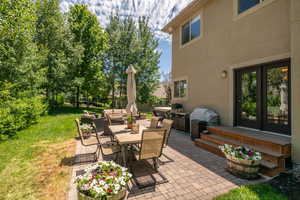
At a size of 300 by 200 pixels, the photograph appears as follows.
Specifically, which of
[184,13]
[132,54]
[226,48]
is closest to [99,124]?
[226,48]

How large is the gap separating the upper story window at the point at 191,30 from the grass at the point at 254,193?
21.7ft

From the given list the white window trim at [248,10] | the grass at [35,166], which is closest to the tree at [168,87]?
the white window trim at [248,10]

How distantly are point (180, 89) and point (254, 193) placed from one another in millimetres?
6729

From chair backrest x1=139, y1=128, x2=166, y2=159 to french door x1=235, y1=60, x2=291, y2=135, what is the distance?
363 cm

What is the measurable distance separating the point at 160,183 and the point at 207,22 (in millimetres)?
6808

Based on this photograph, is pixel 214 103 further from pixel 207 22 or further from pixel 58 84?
pixel 58 84

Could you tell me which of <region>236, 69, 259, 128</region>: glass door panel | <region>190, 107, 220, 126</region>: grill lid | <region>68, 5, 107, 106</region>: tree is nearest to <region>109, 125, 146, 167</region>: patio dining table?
<region>190, 107, 220, 126</region>: grill lid

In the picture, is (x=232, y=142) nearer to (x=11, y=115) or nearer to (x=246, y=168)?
(x=246, y=168)

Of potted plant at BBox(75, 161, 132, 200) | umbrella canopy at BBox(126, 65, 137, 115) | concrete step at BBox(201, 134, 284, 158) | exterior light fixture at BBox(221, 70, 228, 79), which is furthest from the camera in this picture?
exterior light fixture at BBox(221, 70, 228, 79)

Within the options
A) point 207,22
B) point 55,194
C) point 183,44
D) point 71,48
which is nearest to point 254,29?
point 207,22

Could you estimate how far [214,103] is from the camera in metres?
6.47

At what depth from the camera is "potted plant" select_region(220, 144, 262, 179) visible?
10.3 feet

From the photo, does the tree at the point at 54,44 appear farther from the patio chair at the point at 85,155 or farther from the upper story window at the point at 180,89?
the patio chair at the point at 85,155

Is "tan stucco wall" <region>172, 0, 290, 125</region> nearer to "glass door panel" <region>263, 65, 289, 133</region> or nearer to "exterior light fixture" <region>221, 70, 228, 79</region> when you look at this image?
"exterior light fixture" <region>221, 70, 228, 79</region>
